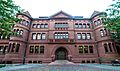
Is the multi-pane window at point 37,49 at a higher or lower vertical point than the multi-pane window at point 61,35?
lower

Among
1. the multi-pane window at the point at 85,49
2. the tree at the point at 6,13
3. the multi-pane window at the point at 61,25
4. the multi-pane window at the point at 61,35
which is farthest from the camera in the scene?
the multi-pane window at the point at 61,25

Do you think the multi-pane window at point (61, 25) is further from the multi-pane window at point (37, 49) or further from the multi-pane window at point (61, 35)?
the multi-pane window at point (37, 49)

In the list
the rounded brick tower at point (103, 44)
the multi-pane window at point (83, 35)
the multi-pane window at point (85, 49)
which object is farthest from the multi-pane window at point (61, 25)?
the rounded brick tower at point (103, 44)

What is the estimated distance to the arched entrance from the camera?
2217cm

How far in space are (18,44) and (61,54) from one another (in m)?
10.4

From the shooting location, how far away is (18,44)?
2055cm

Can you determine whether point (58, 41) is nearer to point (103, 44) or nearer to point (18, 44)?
point (18, 44)

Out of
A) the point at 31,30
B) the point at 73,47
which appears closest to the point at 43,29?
the point at 31,30

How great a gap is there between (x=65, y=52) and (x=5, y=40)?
49.2ft

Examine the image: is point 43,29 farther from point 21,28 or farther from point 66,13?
Answer: point 66,13

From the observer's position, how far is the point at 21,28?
860 inches

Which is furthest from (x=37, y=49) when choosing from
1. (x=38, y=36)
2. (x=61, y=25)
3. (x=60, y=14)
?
(x=60, y=14)

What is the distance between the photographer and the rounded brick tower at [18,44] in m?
19.1

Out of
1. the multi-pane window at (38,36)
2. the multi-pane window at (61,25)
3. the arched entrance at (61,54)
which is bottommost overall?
the arched entrance at (61,54)
